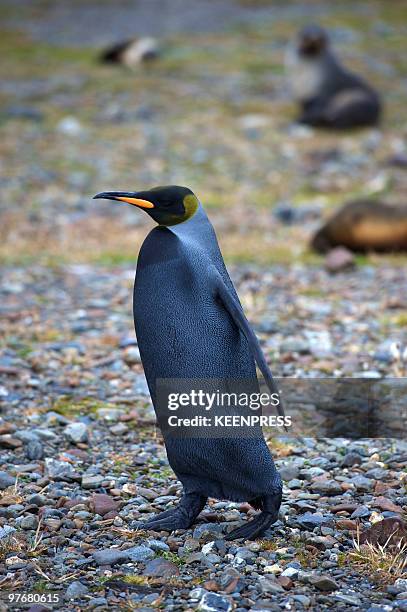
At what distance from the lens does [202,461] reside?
3.30 meters

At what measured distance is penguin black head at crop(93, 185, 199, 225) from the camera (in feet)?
10.6

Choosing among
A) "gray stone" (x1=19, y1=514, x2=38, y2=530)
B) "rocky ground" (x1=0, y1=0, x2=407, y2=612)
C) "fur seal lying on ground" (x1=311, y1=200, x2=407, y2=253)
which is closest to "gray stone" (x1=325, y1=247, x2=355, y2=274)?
"rocky ground" (x1=0, y1=0, x2=407, y2=612)

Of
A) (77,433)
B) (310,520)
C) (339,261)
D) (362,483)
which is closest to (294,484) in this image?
(362,483)

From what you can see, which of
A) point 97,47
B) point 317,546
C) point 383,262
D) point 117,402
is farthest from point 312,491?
point 97,47

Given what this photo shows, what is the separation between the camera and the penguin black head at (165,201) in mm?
3225

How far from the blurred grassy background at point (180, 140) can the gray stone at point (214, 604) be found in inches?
224

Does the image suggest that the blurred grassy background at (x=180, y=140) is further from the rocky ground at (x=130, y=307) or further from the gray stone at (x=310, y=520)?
the gray stone at (x=310, y=520)

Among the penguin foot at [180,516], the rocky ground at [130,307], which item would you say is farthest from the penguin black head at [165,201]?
the rocky ground at [130,307]

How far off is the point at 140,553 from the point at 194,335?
753 millimetres

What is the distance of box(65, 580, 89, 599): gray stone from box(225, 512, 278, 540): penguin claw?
1.92ft

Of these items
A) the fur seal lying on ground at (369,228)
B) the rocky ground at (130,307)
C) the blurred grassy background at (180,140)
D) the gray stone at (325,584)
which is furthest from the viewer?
the blurred grassy background at (180,140)

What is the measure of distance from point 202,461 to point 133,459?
0.80 m

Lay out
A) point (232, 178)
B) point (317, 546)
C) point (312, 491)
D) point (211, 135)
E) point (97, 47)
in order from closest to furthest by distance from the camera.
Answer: point (317, 546), point (312, 491), point (232, 178), point (211, 135), point (97, 47)

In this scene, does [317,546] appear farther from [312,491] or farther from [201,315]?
[201,315]
